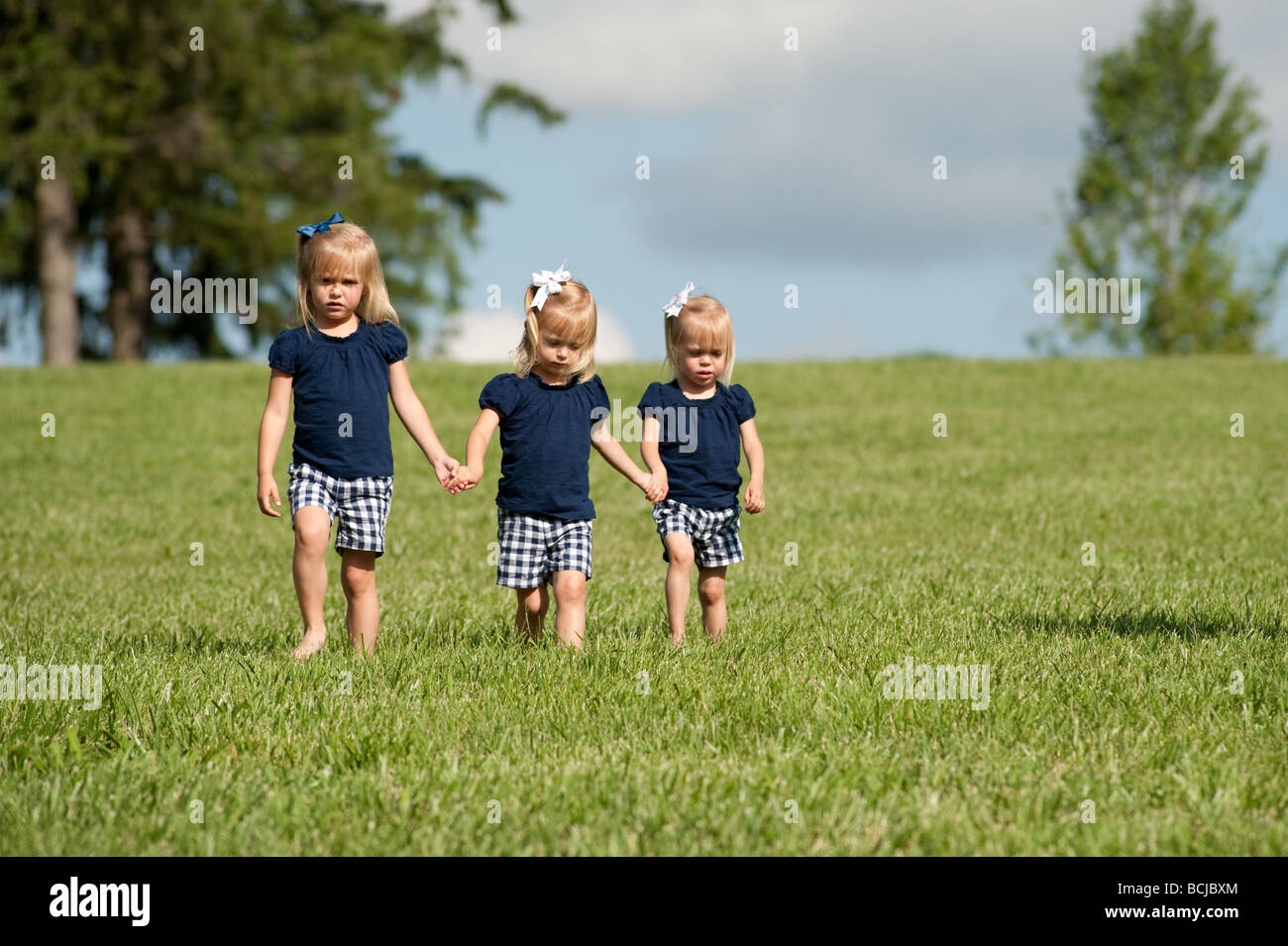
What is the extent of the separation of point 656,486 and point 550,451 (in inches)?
21.5

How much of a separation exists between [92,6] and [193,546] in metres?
20.4

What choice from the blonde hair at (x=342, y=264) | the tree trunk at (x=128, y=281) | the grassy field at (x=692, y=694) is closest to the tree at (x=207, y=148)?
the tree trunk at (x=128, y=281)

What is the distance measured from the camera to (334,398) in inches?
246

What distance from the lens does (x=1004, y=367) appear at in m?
24.0

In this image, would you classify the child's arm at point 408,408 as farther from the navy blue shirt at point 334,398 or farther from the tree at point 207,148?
the tree at point 207,148

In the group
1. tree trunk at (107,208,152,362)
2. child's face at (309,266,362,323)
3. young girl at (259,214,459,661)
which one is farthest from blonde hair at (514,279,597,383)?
tree trunk at (107,208,152,362)

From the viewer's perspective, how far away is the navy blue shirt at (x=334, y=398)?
6.25 meters

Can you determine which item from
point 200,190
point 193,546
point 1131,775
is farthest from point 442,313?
point 1131,775

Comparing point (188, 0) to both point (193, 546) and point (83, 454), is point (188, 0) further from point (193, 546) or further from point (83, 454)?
point (193, 546)

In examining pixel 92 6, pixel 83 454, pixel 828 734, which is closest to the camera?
pixel 828 734

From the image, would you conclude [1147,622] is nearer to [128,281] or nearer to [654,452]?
[654,452]

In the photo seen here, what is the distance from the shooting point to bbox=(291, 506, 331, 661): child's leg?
6.23 metres

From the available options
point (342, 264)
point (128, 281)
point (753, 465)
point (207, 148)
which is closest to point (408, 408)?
point (342, 264)

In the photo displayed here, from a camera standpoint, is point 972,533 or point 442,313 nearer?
point 972,533
